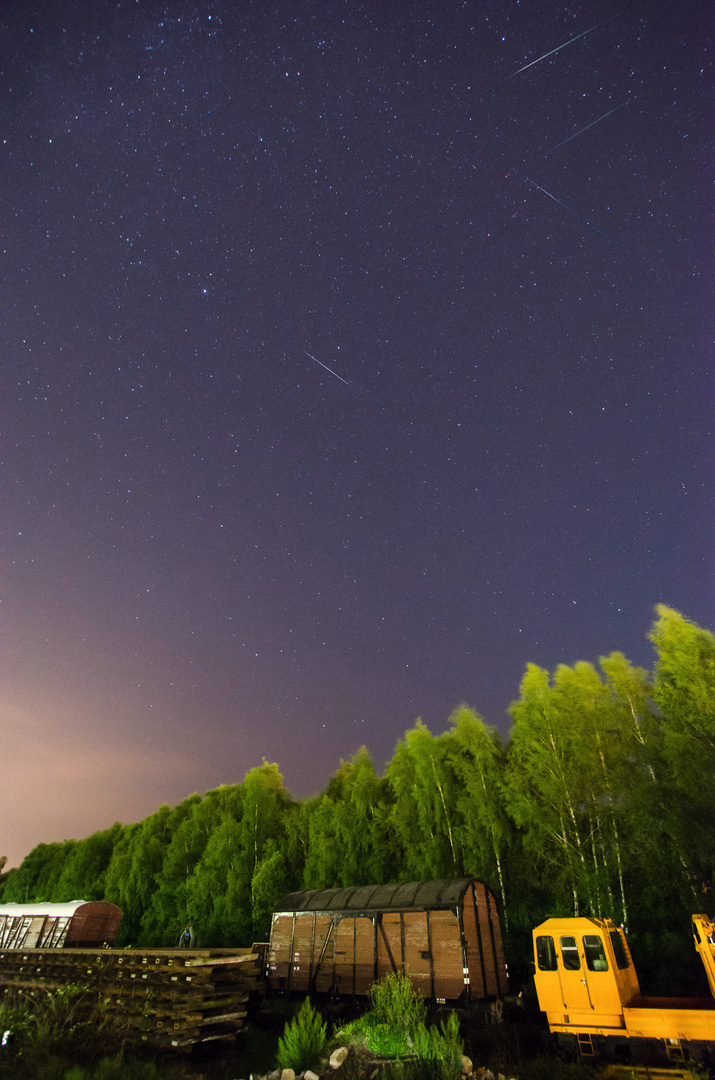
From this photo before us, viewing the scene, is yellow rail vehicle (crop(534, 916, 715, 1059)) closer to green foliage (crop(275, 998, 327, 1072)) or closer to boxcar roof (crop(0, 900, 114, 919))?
green foliage (crop(275, 998, 327, 1072))

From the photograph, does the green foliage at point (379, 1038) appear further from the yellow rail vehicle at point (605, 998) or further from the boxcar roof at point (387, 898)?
the boxcar roof at point (387, 898)

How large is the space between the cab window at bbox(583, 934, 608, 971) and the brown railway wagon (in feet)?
12.0

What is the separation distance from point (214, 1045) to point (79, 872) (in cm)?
3190

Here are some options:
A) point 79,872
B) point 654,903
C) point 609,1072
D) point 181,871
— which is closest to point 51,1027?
point 609,1072

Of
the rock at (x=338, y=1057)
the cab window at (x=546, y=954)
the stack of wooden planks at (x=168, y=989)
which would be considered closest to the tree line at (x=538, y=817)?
the cab window at (x=546, y=954)

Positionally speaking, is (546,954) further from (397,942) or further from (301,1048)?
(301,1048)

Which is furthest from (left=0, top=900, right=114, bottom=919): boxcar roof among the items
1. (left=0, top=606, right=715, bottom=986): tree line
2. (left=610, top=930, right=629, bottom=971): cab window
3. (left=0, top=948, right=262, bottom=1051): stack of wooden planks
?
(left=610, top=930, right=629, bottom=971): cab window

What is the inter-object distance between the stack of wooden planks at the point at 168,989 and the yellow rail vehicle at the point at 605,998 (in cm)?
729

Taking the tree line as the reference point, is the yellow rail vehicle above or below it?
below

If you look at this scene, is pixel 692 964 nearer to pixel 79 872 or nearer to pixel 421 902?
pixel 421 902

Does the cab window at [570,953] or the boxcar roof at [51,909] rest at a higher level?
the boxcar roof at [51,909]

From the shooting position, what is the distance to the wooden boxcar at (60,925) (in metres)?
21.8

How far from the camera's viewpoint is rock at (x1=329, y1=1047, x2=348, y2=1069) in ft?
28.9

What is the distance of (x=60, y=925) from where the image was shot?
22.0m
